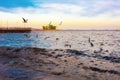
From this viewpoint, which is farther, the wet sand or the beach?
the beach

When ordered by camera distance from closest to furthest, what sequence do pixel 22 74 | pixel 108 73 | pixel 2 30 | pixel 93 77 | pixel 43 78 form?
pixel 43 78
pixel 22 74
pixel 93 77
pixel 108 73
pixel 2 30

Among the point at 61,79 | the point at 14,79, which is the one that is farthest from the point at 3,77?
the point at 61,79

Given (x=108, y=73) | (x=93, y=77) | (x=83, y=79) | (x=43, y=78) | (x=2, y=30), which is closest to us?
(x=43, y=78)

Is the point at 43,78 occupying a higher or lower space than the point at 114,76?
higher

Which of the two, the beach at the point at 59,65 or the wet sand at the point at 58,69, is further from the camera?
the beach at the point at 59,65

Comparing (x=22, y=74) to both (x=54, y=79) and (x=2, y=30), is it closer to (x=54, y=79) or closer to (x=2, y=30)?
(x=54, y=79)

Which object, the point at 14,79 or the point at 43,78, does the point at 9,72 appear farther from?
the point at 43,78

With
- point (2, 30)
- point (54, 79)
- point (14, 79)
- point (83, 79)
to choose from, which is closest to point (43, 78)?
point (54, 79)

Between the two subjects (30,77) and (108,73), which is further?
(108,73)

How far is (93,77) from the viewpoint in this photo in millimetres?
13508

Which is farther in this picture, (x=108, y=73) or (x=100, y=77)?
(x=108, y=73)

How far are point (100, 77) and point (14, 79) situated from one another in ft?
18.4

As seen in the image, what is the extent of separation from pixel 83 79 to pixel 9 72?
3.79 metres

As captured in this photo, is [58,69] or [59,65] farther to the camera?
[59,65]
